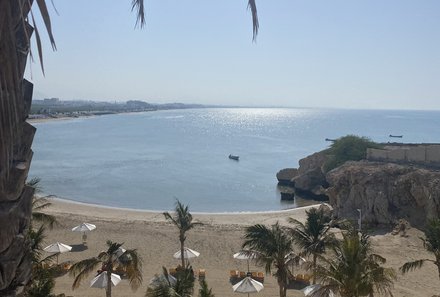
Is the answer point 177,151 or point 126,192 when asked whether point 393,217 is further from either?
point 177,151

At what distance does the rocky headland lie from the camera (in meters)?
31.1

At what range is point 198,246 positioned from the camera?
27000 mm

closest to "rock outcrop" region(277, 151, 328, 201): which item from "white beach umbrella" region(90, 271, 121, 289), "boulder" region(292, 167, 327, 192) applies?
"boulder" region(292, 167, 327, 192)

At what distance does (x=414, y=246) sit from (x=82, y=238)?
20.1 m

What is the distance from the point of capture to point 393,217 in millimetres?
32406

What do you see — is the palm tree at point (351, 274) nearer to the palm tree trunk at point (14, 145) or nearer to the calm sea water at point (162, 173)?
the palm tree trunk at point (14, 145)

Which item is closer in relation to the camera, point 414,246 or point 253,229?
point 253,229

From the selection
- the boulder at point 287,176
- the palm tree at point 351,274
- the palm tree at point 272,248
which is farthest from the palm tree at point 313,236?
the boulder at point 287,176

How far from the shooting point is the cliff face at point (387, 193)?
3102 cm

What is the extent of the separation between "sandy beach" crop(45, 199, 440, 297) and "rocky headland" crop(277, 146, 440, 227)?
7.83 ft

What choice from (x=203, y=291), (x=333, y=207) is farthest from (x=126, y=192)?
(x=203, y=291)

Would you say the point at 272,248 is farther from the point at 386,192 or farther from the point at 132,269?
the point at 386,192

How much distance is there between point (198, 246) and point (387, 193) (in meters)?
15.3

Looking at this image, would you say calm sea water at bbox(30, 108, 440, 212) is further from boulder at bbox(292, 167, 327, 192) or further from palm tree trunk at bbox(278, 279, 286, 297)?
palm tree trunk at bbox(278, 279, 286, 297)
